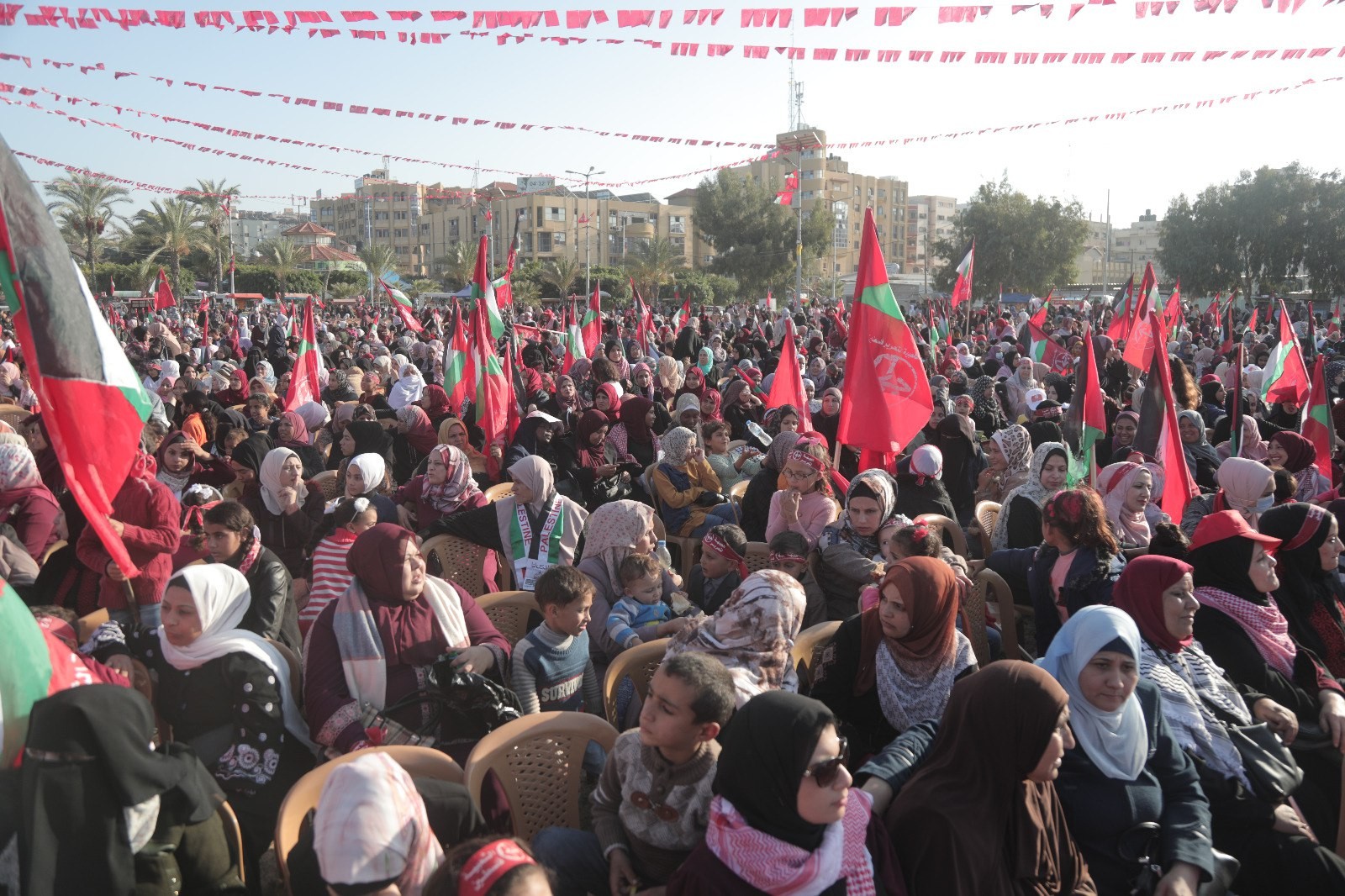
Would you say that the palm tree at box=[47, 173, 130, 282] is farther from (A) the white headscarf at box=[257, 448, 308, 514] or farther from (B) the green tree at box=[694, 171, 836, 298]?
(A) the white headscarf at box=[257, 448, 308, 514]

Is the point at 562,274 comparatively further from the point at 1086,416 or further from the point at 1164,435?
the point at 1164,435

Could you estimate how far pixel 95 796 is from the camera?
2291 millimetres

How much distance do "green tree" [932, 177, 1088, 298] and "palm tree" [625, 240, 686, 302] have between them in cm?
1849

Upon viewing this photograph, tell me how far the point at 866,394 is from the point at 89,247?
4892cm

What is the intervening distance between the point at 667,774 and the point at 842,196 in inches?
3759

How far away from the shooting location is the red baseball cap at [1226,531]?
398cm

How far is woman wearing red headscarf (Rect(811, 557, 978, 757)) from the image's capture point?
11.0 feet

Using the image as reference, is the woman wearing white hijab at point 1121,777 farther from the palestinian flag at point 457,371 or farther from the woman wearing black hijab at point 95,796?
the palestinian flag at point 457,371

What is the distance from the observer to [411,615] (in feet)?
12.0

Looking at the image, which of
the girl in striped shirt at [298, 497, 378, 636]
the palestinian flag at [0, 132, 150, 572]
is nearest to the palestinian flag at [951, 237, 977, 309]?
the girl in striped shirt at [298, 497, 378, 636]

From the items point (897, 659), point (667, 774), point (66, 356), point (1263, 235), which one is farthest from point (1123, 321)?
point (1263, 235)

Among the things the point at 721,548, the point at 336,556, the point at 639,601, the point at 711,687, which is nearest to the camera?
the point at 711,687

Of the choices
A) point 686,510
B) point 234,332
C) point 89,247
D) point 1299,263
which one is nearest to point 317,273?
point 89,247

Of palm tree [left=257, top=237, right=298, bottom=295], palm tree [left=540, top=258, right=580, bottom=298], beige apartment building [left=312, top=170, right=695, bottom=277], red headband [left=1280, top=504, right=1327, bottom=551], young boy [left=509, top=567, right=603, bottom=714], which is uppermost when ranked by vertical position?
beige apartment building [left=312, top=170, right=695, bottom=277]
